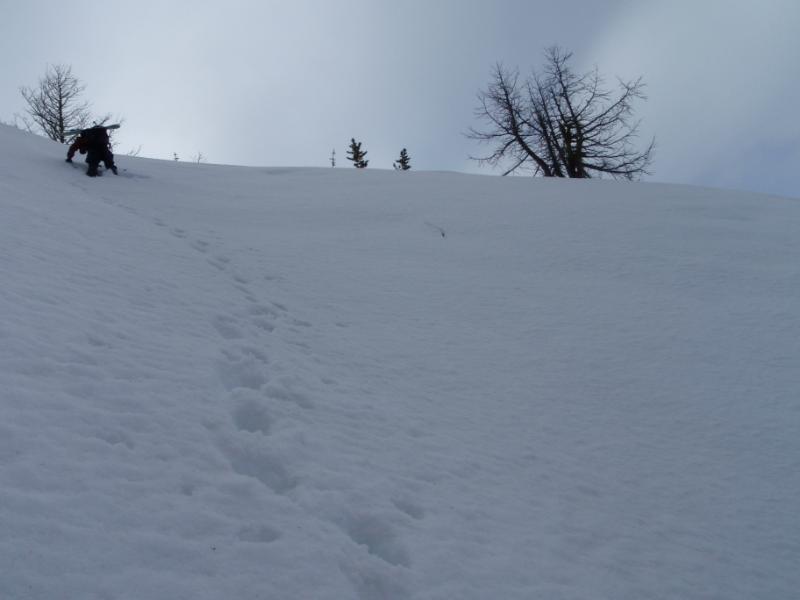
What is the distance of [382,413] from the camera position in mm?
4203

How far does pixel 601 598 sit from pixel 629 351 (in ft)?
10.8

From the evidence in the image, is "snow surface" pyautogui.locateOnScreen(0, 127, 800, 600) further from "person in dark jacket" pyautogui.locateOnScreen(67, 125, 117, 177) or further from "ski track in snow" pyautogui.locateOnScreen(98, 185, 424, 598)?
"person in dark jacket" pyautogui.locateOnScreen(67, 125, 117, 177)

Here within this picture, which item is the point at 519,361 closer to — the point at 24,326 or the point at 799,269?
the point at 24,326

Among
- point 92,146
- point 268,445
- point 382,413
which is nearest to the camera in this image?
point 268,445

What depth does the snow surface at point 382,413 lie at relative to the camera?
243 centimetres

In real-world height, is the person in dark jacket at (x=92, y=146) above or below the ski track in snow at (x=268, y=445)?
above

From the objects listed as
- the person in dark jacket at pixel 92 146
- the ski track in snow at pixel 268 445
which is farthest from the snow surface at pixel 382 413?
the person in dark jacket at pixel 92 146

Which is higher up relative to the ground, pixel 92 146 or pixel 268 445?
pixel 92 146

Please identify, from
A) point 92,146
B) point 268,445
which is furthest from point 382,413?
point 92,146

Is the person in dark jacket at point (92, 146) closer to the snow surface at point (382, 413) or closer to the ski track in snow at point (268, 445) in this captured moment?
the snow surface at point (382, 413)

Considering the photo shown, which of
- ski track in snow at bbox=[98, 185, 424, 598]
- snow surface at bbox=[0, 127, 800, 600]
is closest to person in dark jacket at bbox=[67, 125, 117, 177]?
snow surface at bbox=[0, 127, 800, 600]

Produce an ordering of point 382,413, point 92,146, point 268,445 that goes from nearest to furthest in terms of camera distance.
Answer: point 268,445, point 382,413, point 92,146

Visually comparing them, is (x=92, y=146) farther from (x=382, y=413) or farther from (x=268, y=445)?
(x=268, y=445)

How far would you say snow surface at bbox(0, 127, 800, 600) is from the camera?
7.98 feet
